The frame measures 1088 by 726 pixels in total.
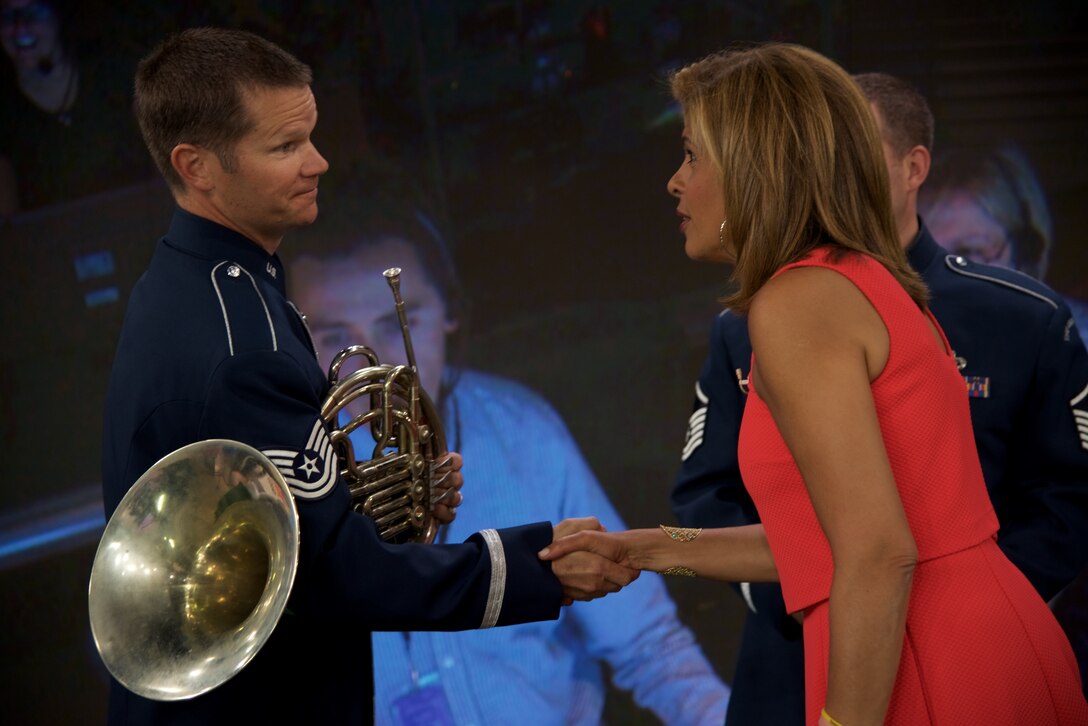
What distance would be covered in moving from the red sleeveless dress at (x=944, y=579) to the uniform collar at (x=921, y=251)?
2.99 ft

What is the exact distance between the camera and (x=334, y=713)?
195 centimetres

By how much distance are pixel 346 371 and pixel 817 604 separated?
8.11ft

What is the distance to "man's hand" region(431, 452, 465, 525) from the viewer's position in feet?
7.54

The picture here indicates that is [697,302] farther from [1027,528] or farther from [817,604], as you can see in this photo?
[817,604]

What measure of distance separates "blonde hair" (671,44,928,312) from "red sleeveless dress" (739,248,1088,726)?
0.05 metres

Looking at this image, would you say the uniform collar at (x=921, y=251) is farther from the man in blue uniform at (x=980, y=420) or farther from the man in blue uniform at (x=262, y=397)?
the man in blue uniform at (x=262, y=397)

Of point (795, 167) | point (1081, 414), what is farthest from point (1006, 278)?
point (795, 167)

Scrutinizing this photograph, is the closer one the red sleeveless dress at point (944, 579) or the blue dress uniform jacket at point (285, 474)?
the red sleeveless dress at point (944, 579)

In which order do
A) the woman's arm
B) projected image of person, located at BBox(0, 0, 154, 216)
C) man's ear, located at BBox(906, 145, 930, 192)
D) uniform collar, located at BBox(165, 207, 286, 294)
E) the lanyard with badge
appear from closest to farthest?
the woman's arm, uniform collar, located at BBox(165, 207, 286, 294), man's ear, located at BBox(906, 145, 930, 192), projected image of person, located at BBox(0, 0, 154, 216), the lanyard with badge

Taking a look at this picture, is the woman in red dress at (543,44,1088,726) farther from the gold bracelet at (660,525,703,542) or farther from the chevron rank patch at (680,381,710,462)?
the chevron rank patch at (680,381,710,462)

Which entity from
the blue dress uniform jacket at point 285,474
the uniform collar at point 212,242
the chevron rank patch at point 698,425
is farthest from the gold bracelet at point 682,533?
the uniform collar at point 212,242

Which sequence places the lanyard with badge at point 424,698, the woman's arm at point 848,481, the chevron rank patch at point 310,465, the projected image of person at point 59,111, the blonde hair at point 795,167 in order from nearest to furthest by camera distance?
the woman's arm at point 848,481
the blonde hair at point 795,167
the chevron rank patch at point 310,465
the projected image of person at point 59,111
the lanyard with badge at point 424,698

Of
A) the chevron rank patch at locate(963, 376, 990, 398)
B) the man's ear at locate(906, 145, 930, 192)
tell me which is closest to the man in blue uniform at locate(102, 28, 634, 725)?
the chevron rank patch at locate(963, 376, 990, 398)

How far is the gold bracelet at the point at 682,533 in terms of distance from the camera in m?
2.12
